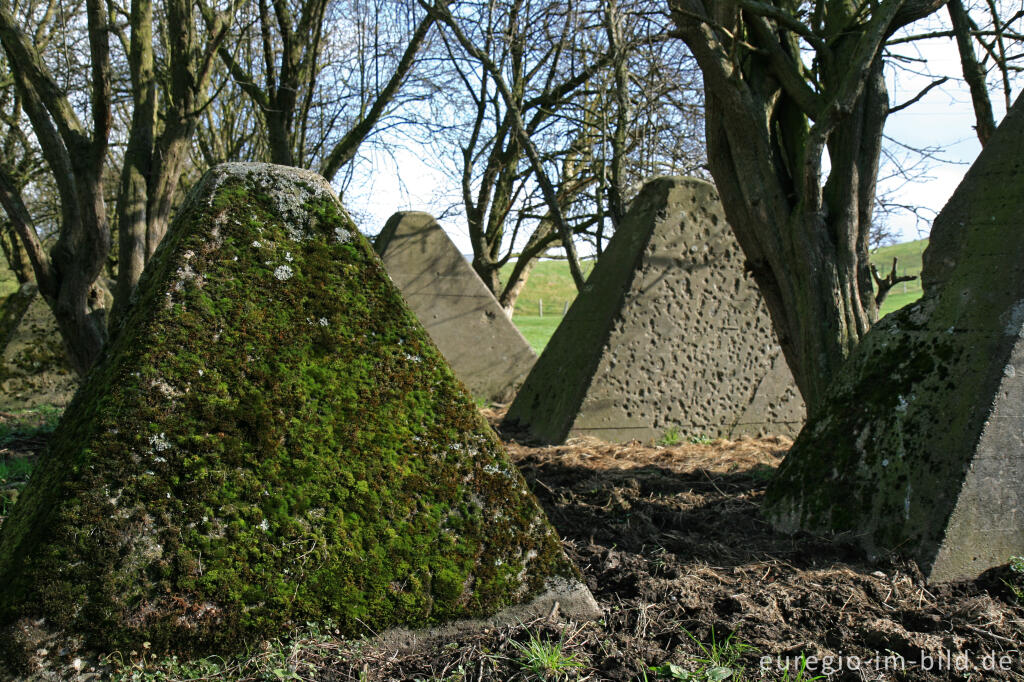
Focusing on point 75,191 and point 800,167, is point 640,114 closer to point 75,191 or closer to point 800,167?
point 800,167

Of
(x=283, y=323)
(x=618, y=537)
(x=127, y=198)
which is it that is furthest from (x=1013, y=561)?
(x=127, y=198)

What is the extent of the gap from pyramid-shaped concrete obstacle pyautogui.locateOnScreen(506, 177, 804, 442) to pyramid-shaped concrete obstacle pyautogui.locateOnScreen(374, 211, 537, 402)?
2.03 meters

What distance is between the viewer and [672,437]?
5.70 metres

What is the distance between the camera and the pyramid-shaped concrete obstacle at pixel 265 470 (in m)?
1.90

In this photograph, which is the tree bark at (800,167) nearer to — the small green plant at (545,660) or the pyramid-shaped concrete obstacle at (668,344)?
the pyramid-shaped concrete obstacle at (668,344)

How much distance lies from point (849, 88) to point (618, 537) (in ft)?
7.85

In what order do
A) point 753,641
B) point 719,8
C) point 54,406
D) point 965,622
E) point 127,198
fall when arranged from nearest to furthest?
point 753,641 < point 965,622 < point 719,8 < point 127,198 < point 54,406

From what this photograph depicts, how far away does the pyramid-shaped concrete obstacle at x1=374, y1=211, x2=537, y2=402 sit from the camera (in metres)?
8.21

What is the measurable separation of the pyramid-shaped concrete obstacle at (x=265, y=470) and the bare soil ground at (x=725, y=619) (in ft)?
0.39

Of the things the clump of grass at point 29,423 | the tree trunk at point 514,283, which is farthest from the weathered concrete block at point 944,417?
the tree trunk at point 514,283

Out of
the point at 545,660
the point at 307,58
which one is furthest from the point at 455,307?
the point at 545,660

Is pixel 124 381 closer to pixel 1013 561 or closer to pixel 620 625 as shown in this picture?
pixel 620 625

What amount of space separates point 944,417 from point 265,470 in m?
2.46

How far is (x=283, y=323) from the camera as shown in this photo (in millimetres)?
2279
